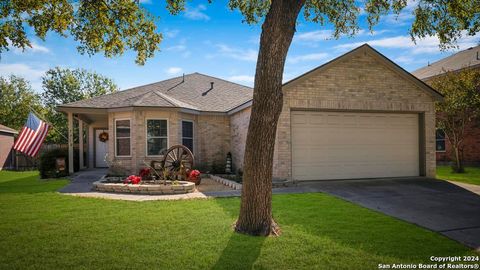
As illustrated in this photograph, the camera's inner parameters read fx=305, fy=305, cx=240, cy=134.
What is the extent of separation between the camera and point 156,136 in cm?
1339

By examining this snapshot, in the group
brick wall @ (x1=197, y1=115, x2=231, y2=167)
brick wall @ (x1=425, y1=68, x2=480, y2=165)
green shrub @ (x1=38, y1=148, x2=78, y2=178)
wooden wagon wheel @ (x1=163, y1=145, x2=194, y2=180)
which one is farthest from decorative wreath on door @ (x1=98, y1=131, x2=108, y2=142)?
brick wall @ (x1=425, y1=68, x2=480, y2=165)

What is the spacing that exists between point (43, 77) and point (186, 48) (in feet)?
108

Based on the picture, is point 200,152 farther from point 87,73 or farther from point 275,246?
point 87,73

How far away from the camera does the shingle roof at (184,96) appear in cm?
1375

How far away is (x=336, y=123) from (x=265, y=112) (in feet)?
23.3

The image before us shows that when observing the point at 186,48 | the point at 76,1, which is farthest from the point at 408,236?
the point at 186,48

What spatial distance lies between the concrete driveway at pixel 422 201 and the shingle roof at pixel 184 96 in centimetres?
574

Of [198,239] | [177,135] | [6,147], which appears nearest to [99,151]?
[177,135]

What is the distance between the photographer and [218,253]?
13.6 feet

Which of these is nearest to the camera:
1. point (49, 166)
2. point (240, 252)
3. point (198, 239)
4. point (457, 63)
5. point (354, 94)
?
point (240, 252)

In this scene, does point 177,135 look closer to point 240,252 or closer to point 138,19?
point 138,19

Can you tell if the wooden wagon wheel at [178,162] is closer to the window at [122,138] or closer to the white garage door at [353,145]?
the window at [122,138]

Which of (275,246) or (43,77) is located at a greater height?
(43,77)

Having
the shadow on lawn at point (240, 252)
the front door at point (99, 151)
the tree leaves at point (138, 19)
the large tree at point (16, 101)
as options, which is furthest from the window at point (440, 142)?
the large tree at point (16, 101)
